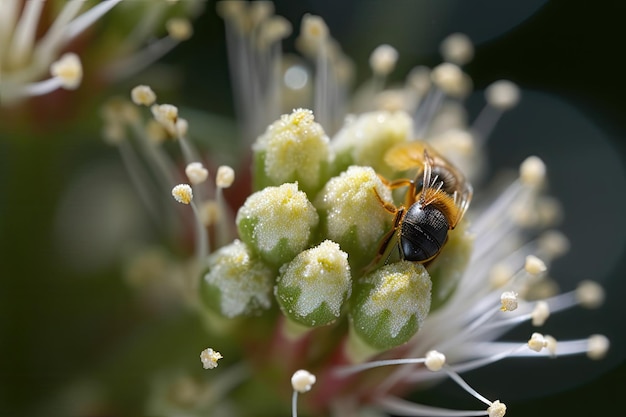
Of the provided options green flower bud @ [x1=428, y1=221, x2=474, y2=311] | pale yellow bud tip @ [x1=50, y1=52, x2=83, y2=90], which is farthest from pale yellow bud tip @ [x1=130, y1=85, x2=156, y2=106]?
green flower bud @ [x1=428, y1=221, x2=474, y2=311]

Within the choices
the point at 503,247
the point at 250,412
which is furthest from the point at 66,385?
the point at 503,247

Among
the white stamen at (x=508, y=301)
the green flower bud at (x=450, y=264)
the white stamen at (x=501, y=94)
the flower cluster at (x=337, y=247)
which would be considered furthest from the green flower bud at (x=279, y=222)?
the white stamen at (x=501, y=94)

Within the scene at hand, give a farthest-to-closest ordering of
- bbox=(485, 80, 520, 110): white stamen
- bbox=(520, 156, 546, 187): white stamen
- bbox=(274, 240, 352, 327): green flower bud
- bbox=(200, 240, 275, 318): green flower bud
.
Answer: bbox=(485, 80, 520, 110): white stamen → bbox=(520, 156, 546, 187): white stamen → bbox=(200, 240, 275, 318): green flower bud → bbox=(274, 240, 352, 327): green flower bud

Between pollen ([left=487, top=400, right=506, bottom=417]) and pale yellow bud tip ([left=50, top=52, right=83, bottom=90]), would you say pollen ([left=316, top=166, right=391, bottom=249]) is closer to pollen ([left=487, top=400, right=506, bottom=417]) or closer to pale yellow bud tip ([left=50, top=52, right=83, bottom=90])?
pollen ([left=487, top=400, right=506, bottom=417])

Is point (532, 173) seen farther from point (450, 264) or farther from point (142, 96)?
point (142, 96)

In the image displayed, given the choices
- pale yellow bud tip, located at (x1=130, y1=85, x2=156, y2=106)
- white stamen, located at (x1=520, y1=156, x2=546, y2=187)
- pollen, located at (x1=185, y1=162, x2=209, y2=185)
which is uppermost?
pale yellow bud tip, located at (x1=130, y1=85, x2=156, y2=106)

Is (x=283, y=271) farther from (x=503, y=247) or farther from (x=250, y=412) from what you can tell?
(x=503, y=247)

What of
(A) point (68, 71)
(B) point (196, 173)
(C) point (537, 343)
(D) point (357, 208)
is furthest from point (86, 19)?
(C) point (537, 343)
